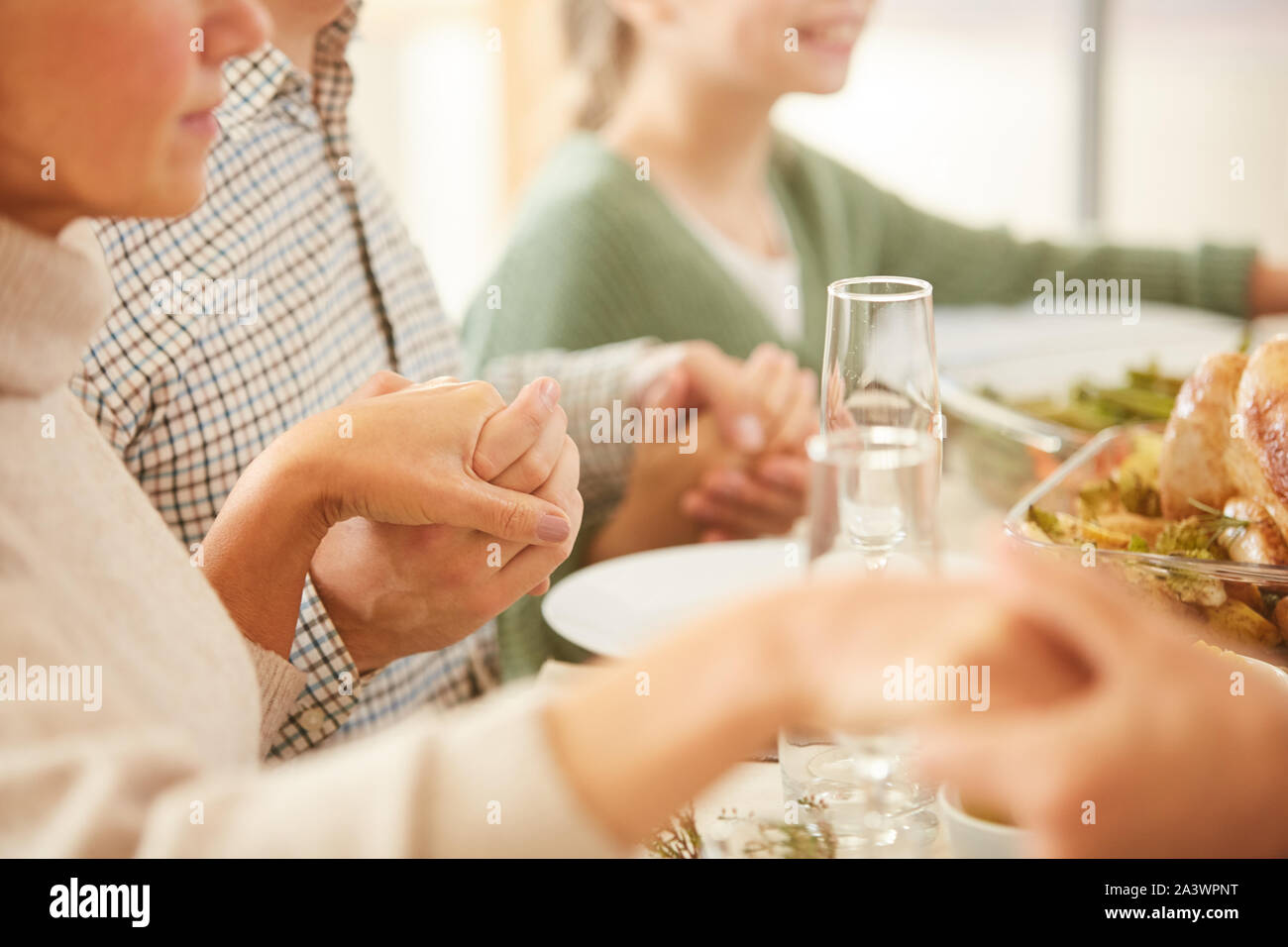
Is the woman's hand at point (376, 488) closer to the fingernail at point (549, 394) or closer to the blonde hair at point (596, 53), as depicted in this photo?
the fingernail at point (549, 394)

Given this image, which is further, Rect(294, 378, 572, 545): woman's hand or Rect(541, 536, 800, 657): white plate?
Rect(541, 536, 800, 657): white plate

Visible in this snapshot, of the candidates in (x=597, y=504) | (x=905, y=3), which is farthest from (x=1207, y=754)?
(x=905, y=3)

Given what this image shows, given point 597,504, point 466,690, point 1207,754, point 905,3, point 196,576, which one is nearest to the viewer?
point 1207,754

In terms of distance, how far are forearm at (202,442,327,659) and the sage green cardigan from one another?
1.42 feet

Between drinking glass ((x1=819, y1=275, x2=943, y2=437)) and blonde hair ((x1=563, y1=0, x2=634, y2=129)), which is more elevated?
blonde hair ((x1=563, y1=0, x2=634, y2=129))

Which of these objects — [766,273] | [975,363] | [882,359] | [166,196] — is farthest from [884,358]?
[766,273]

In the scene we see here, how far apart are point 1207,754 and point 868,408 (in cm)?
40

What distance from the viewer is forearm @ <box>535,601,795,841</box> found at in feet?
1.36

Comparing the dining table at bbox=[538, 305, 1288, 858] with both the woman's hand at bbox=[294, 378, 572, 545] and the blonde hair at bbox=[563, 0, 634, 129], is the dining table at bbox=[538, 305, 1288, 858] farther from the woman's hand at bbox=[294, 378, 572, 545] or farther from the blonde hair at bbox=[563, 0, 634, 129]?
the blonde hair at bbox=[563, 0, 634, 129]

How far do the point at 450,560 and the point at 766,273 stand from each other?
4.09 feet

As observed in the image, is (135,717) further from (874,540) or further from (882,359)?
(882,359)

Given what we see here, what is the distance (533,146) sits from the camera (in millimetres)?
3939

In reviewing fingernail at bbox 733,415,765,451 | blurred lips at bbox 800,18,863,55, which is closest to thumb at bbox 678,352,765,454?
fingernail at bbox 733,415,765,451
